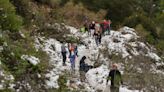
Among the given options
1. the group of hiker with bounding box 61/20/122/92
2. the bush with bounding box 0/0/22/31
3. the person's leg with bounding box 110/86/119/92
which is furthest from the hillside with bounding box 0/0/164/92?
the person's leg with bounding box 110/86/119/92

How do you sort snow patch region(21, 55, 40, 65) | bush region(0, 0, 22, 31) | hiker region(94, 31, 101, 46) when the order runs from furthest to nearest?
hiker region(94, 31, 101, 46), bush region(0, 0, 22, 31), snow patch region(21, 55, 40, 65)

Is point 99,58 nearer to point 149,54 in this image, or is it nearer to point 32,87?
point 149,54

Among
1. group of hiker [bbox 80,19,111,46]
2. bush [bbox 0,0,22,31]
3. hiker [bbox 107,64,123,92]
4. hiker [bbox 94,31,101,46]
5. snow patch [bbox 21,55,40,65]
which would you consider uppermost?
group of hiker [bbox 80,19,111,46]

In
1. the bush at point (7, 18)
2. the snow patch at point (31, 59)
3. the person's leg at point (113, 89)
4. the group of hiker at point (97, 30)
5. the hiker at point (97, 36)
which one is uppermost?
the group of hiker at point (97, 30)

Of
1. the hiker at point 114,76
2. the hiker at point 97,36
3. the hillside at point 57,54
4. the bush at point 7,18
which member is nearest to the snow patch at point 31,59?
the hillside at point 57,54

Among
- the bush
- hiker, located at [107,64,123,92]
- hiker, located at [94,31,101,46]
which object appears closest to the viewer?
hiker, located at [107,64,123,92]

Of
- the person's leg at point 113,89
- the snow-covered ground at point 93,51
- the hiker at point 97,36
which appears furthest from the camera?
the hiker at point 97,36

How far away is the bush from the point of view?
21594mm

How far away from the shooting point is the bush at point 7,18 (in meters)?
21.6

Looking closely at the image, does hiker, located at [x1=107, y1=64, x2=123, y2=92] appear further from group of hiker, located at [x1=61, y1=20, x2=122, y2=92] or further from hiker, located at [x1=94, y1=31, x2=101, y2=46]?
hiker, located at [x1=94, y1=31, x2=101, y2=46]

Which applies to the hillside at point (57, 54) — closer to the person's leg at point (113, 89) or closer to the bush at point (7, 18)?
the bush at point (7, 18)

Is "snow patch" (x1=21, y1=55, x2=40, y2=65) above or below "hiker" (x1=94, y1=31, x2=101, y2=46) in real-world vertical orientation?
below

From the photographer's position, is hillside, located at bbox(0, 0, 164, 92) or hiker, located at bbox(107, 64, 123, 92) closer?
hiker, located at bbox(107, 64, 123, 92)

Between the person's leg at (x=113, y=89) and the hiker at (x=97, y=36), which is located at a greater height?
the hiker at (x=97, y=36)
